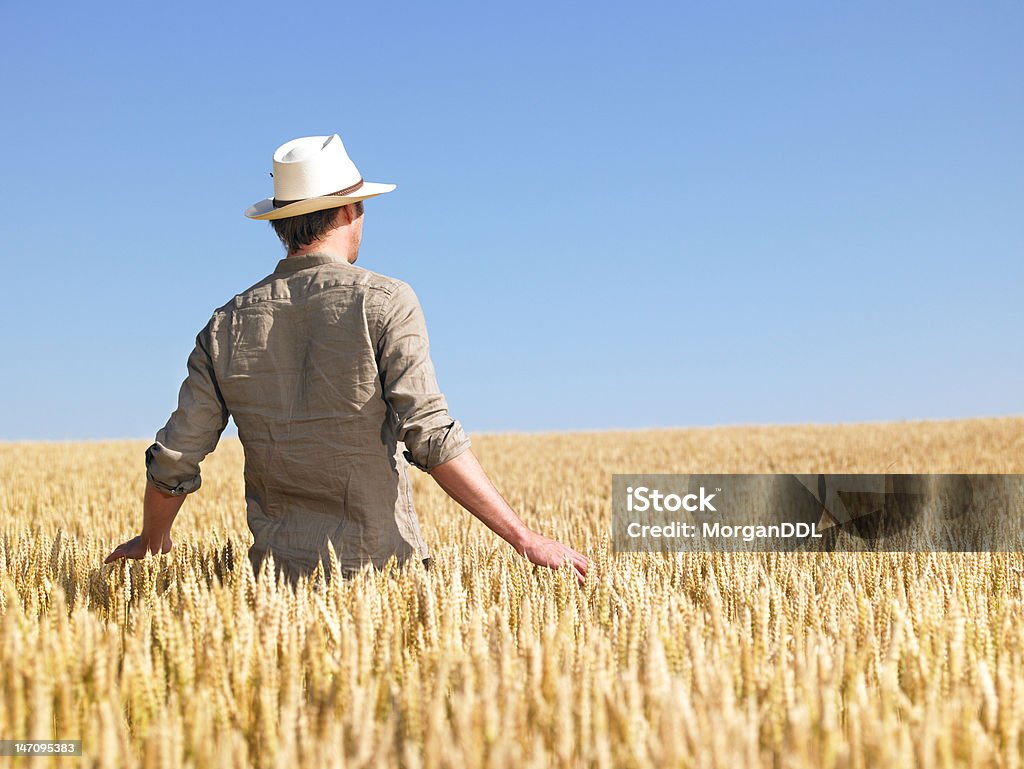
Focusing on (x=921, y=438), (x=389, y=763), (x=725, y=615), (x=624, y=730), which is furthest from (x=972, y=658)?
(x=921, y=438)

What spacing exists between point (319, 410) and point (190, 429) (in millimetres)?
489

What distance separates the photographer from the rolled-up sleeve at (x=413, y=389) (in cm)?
261

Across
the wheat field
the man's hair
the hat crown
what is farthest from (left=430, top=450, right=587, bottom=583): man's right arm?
the hat crown

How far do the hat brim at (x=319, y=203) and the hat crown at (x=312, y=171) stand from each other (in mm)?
41

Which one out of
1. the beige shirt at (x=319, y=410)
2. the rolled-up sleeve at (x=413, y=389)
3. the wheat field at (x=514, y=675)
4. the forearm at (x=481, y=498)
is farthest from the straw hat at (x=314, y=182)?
the wheat field at (x=514, y=675)

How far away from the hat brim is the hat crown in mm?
41

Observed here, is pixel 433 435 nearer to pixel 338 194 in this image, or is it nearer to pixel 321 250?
pixel 321 250

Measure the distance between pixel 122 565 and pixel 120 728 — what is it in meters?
1.70

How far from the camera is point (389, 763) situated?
1582 millimetres

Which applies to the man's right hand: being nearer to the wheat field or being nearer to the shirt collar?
the wheat field

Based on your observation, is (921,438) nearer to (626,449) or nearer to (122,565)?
(626,449)

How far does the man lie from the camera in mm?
2660

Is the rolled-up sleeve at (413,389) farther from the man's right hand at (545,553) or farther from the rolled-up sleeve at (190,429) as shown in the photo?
the rolled-up sleeve at (190,429)

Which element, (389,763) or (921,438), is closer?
(389,763)
